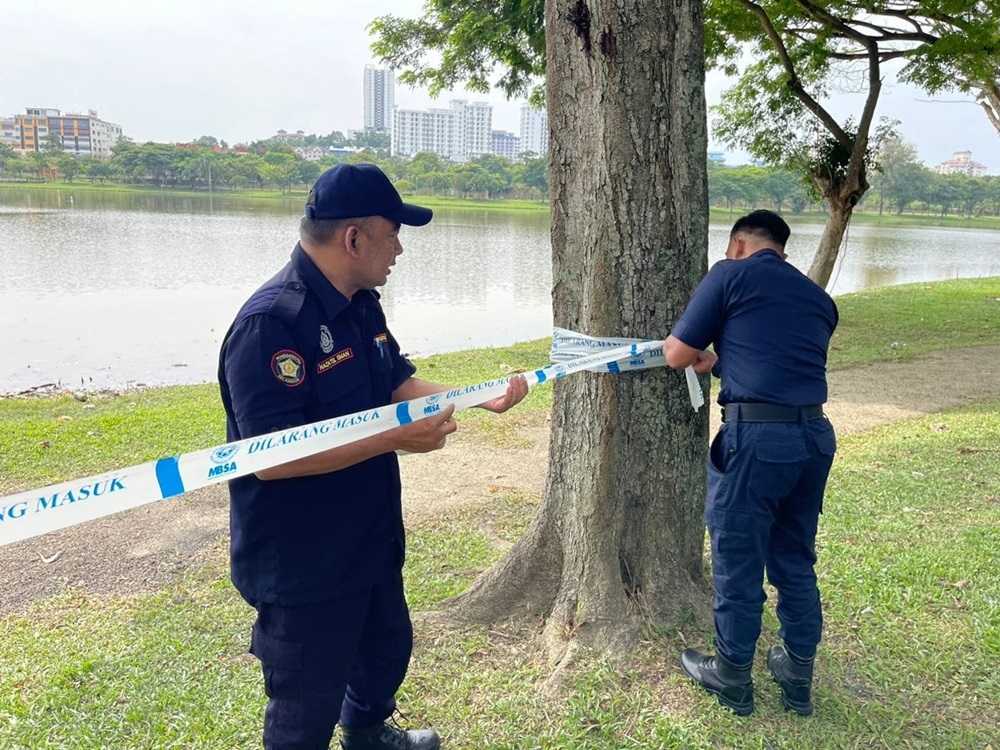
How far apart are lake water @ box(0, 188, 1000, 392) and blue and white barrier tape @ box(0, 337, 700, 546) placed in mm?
1468

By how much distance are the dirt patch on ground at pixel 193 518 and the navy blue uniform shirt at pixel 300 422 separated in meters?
2.23

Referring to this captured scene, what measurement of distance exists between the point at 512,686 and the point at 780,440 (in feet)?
4.42

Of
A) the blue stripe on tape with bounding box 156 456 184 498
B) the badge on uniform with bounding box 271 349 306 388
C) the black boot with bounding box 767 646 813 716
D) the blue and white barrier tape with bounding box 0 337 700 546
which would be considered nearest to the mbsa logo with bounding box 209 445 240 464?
the blue and white barrier tape with bounding box 0 337 700 546

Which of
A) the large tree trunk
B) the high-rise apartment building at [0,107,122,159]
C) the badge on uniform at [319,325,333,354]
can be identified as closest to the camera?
the badge on uniform at [319,325,333,354]

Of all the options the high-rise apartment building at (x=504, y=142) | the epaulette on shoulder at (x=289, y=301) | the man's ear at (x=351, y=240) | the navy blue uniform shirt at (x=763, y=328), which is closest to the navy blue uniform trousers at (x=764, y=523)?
the navy blue uniform shirt at (x=763, y=328)

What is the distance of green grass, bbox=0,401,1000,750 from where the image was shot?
8.87ft

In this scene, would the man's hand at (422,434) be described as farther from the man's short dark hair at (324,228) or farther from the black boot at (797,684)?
the black boot at (797,684)

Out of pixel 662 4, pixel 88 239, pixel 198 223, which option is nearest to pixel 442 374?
pixel 662 4

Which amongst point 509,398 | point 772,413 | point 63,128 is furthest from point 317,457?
point 63,128

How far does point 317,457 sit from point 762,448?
4.91ft

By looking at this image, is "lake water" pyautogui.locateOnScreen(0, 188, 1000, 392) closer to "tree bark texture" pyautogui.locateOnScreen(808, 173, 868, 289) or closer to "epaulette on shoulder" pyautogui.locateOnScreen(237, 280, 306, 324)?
"epaulette on shoulder" pyautogui.locateOnScreen(237, 280, 306, 324)

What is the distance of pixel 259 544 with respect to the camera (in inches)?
82.3

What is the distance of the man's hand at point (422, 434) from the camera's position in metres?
2.16

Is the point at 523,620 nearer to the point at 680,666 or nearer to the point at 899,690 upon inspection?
the point at 680,666
